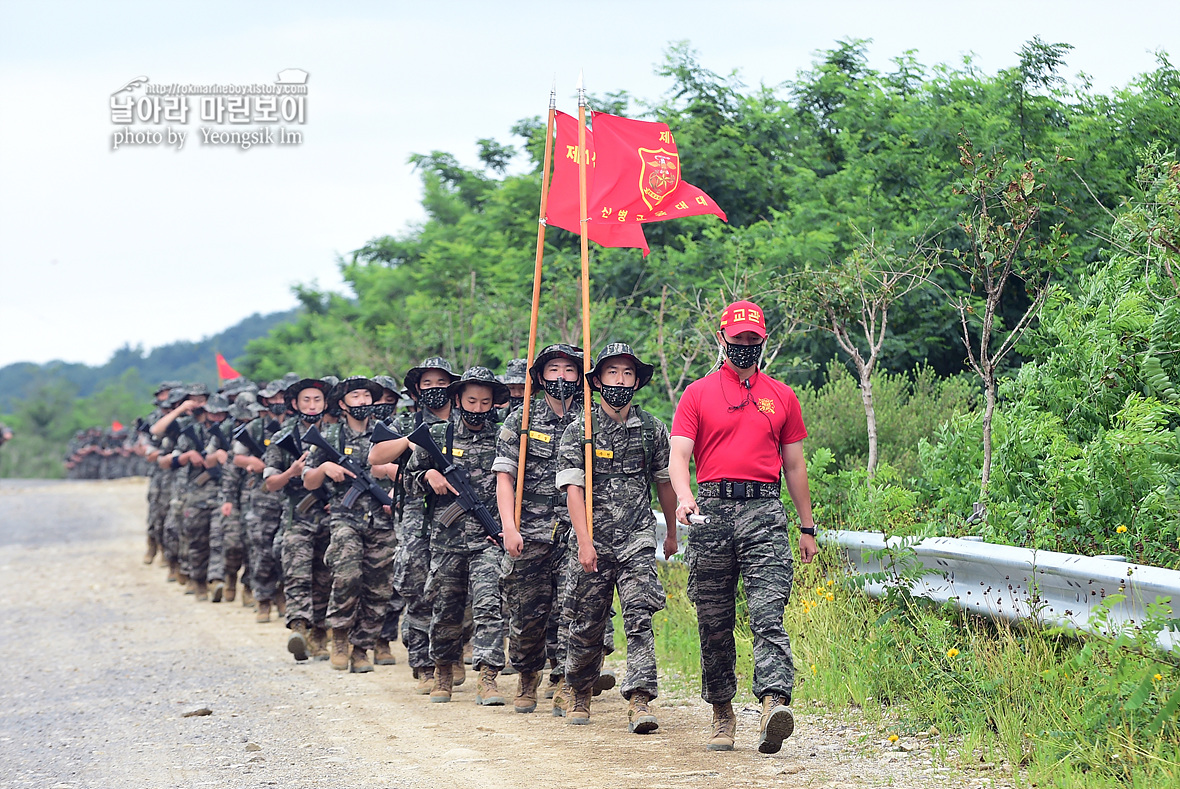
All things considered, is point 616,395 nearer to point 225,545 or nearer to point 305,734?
point 305,734

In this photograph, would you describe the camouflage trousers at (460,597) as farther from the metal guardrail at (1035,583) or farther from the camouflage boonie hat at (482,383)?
the metal guardrail at (1035,583)

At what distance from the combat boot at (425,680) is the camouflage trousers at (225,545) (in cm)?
630

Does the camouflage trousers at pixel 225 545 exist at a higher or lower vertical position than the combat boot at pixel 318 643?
higher

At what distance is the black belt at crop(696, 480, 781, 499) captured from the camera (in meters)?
6.20

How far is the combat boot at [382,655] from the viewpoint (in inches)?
406

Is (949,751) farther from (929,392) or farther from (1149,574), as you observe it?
(929,392)

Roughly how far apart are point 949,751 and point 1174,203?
3.18 meters

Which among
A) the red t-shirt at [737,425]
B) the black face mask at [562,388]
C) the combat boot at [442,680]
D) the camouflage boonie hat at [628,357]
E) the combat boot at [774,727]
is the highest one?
the camouflage boonie hat at [628,357]

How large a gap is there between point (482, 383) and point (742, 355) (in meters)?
2.80

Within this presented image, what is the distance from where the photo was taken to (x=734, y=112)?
56.3 feet

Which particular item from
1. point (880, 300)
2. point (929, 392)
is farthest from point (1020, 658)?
point (929, 392)

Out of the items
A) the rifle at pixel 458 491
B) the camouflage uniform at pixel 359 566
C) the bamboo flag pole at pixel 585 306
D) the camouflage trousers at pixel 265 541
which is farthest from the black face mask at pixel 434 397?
the camouflage trousers at pixel 265 541

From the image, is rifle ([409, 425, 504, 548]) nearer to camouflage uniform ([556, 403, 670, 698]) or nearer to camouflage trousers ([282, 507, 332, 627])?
camouflage uniform ([556, 403, 670, 698])

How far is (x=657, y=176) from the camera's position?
8.31 metres
